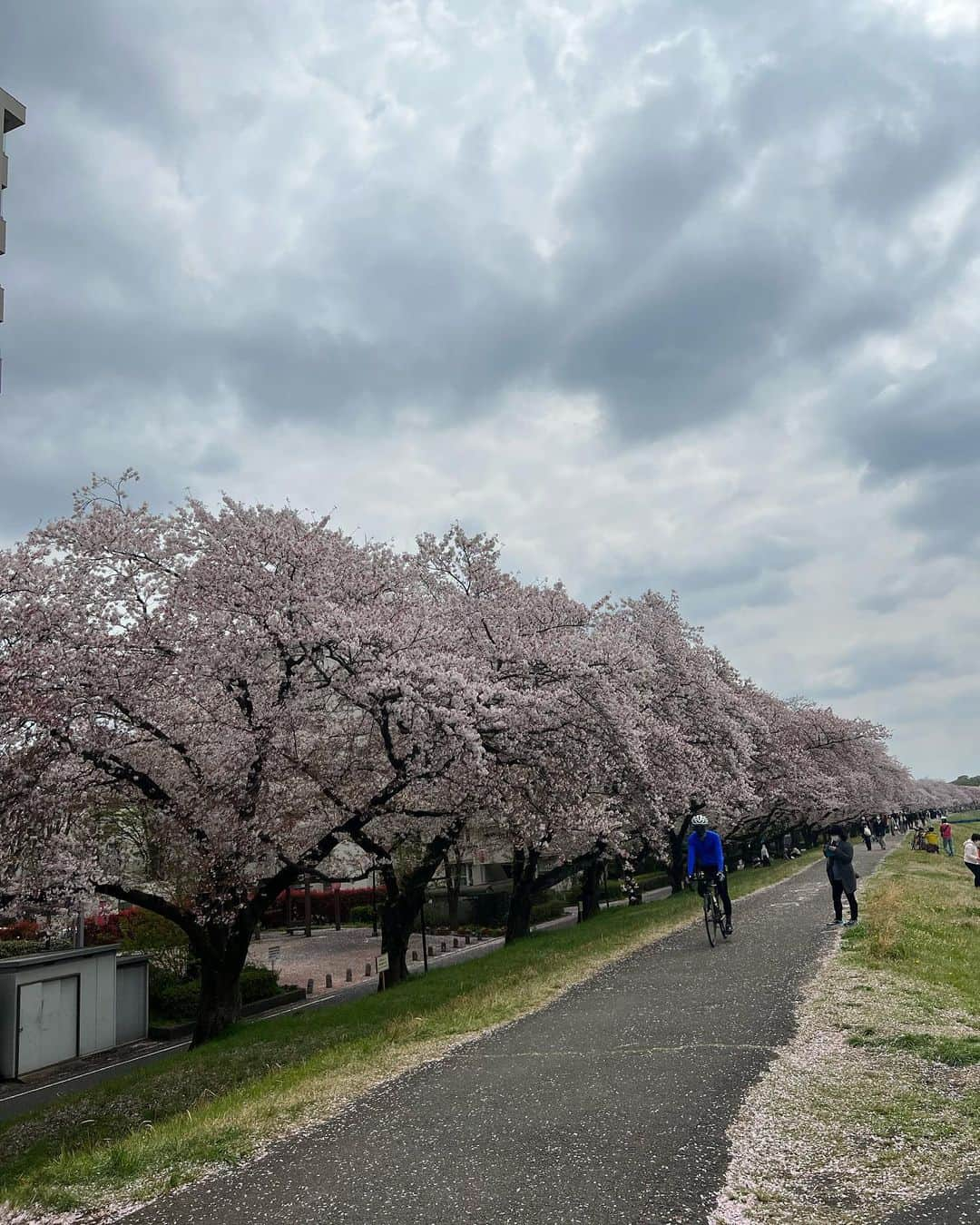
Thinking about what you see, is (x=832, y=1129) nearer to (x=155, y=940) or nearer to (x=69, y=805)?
(x=69, y=805)

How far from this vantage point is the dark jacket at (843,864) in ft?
48.5

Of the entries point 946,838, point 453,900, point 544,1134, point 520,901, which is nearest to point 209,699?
point 544,1134

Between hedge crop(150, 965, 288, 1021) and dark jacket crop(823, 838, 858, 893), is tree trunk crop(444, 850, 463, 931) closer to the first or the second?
hedge crop(150, 965, 288, 1021)

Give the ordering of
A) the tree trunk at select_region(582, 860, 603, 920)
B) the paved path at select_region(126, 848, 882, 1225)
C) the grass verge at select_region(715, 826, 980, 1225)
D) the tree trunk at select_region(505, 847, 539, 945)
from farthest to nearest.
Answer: the tree trunk at select_region(582, 860, 603, 920) → the tree trunk at select_region(505, 847, 539, 945) → the paved path at select_region(126, 848, 882, 1225) → the grass verge at select_region(715, 826, 980, 1225)

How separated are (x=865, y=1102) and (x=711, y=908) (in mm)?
8072

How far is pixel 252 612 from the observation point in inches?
630

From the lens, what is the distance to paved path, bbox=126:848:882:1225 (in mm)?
5262

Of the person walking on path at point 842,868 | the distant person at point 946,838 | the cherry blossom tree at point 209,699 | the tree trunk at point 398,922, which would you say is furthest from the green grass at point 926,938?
the distant person at point 946,838

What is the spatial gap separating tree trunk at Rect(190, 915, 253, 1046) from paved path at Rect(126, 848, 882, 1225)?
10.5 metres

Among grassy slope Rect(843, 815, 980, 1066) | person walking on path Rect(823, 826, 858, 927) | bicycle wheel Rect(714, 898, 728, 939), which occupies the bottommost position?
grassy slope Rect(843, 815, 980, 1066)

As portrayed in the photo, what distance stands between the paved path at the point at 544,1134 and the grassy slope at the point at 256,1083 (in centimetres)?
52

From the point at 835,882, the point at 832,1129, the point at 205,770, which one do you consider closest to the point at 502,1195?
the point at 832,1129

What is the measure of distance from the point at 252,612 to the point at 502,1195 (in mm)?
12109

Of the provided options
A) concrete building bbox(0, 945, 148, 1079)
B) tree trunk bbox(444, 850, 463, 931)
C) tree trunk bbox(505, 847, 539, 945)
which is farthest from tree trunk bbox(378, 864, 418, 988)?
tree trunk bbox(444, 850, 463, 931)
